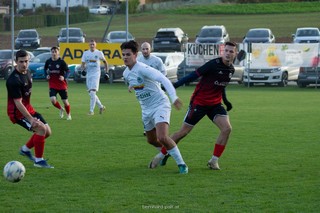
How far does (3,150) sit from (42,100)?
50.2 feet

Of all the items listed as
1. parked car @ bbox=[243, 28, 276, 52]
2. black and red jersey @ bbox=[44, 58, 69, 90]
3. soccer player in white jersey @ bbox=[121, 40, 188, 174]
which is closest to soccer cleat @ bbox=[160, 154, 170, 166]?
soccer player in white jersey @ bbox=[121, 40, 188, 174]

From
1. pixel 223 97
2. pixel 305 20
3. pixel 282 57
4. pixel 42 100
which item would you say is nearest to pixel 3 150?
pixel 223 97

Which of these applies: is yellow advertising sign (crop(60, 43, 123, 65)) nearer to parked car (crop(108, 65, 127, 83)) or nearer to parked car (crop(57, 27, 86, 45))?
parked car (crop(108, 65, 127, 83))

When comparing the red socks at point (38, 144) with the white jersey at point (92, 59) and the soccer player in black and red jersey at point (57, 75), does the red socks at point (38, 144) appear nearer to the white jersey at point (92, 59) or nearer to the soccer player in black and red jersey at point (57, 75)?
the soccer player in black and red jersey at point (57, 75)

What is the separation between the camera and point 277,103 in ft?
94.4

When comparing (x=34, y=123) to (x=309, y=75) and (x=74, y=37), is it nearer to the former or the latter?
(x=309, y=75)

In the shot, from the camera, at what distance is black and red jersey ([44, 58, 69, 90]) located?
21984mm

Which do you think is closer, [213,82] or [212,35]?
[213,82]

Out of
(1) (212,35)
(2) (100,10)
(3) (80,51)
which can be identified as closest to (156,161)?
(3) (80,51)

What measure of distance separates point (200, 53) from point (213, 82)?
29.5m

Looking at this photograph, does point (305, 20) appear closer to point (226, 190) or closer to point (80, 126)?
point (80, 126)

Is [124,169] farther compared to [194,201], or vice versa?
[124,169]

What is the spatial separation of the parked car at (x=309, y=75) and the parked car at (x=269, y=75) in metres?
1.18

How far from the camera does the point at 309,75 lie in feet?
127
